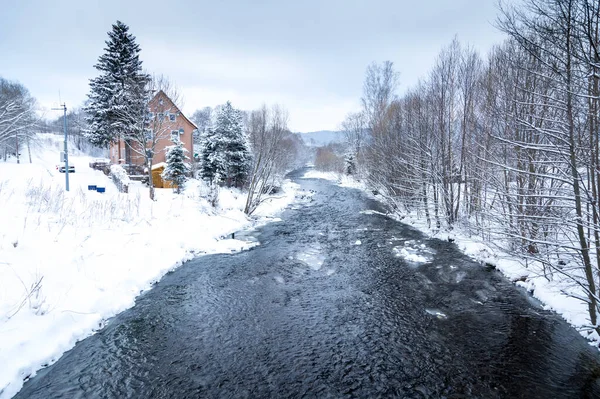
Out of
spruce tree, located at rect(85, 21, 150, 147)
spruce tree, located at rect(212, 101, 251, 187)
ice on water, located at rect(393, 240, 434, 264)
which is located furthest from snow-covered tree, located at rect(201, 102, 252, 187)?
ice on water, located at rect(393, 240, 434, 264)

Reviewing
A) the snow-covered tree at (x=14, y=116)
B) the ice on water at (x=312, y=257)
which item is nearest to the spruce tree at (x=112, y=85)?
the snow-covered tree at (x=14, y=116)

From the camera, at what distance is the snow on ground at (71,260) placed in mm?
5684

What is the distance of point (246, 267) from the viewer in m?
11.0

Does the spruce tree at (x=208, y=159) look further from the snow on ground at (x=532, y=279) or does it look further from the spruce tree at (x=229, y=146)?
the snow on ground at (x=532, y=279)

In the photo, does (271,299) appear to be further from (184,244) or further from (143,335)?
(184,244)

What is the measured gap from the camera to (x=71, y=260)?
→ 321 inches

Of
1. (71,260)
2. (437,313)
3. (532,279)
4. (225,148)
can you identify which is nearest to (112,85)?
(225,148)

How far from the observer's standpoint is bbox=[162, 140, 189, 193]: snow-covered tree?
22859mm

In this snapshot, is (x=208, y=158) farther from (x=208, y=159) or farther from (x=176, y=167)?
(x=176, y=167)

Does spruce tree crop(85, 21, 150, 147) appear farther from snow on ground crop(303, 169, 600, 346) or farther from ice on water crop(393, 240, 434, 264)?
snow on ground crop(303, 169, 600, 346)

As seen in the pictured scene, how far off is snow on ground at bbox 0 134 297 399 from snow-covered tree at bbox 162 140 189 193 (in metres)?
7.54

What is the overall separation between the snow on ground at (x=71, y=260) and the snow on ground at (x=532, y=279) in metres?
9.19

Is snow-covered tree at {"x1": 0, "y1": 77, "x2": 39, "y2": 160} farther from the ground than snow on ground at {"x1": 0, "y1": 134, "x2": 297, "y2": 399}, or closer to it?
farther from the ground

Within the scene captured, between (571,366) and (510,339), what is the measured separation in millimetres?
1060
